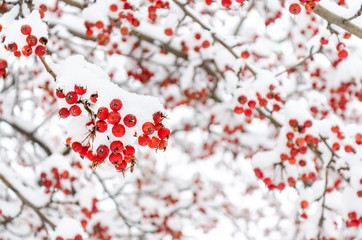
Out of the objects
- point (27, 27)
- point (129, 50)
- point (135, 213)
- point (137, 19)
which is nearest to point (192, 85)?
point (129, 50)

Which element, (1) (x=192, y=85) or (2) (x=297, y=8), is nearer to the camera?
(2) (x=297, y=8)

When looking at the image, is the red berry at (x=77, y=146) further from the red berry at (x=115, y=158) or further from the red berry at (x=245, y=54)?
the red berry at (x=245, y=54)

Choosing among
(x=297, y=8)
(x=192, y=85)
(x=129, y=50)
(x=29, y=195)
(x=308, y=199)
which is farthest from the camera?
(x=192, y=85)

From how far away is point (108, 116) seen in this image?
199 centimetres

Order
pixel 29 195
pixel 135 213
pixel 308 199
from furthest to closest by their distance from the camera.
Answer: pixel 135 213 → pixel 308 199 → pixel 29 195

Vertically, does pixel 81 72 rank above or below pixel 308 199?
above

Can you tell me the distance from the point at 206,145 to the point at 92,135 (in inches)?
238

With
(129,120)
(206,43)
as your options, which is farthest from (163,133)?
(206,43)

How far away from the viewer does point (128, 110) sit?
2.05m

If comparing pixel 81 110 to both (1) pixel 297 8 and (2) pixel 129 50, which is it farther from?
(2) pixel 129 50

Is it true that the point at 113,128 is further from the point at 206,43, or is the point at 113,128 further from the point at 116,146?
the point at 206,43

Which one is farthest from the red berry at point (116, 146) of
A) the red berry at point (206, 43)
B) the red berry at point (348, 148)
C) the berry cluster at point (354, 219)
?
the red berry at point (206, 43)

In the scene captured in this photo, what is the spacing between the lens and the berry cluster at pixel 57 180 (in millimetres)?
4418

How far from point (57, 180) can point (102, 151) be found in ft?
8.97
